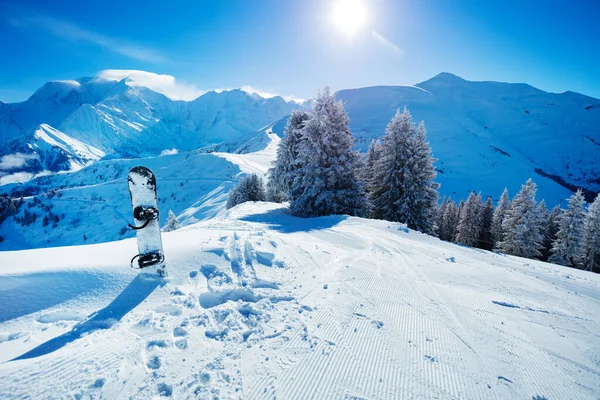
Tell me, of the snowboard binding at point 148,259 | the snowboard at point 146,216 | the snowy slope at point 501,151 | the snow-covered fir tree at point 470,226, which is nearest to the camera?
the snowboard binding at point 148,259

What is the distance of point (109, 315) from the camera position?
323 cm

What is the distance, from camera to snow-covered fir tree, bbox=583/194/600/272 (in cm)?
2438

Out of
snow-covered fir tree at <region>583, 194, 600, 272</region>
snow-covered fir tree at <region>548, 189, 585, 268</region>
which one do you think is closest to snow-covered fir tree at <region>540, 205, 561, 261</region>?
snow-covered fir tree at <region>583, 194, 600, 272</region>

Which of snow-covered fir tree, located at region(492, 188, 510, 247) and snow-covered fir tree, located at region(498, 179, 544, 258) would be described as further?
snow-covered fir tree, located at region(492, 188, 510, 247)

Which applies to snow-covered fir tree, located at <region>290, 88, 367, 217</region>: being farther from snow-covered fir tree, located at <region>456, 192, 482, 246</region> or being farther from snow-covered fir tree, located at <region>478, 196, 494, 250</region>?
snow-covered fir tree, located at <region>478, 196, 494, 250</region>

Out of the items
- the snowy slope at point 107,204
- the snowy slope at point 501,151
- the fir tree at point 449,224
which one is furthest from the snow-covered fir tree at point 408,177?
the snowy slope at point 501,151

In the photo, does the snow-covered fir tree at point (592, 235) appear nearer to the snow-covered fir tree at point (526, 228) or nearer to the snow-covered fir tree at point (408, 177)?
the snow-covered fir tree at point (526, 228)

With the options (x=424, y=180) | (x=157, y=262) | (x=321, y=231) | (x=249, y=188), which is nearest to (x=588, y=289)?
(x=321, y=231)

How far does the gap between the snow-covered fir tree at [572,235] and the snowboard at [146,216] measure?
111ft

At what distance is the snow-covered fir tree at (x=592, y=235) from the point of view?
2438cm

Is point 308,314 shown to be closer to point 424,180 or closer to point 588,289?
point 588,289

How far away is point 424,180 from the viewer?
61.7 feet

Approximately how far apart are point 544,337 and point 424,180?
1635 cm

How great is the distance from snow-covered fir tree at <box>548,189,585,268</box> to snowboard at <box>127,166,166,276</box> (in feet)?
111
